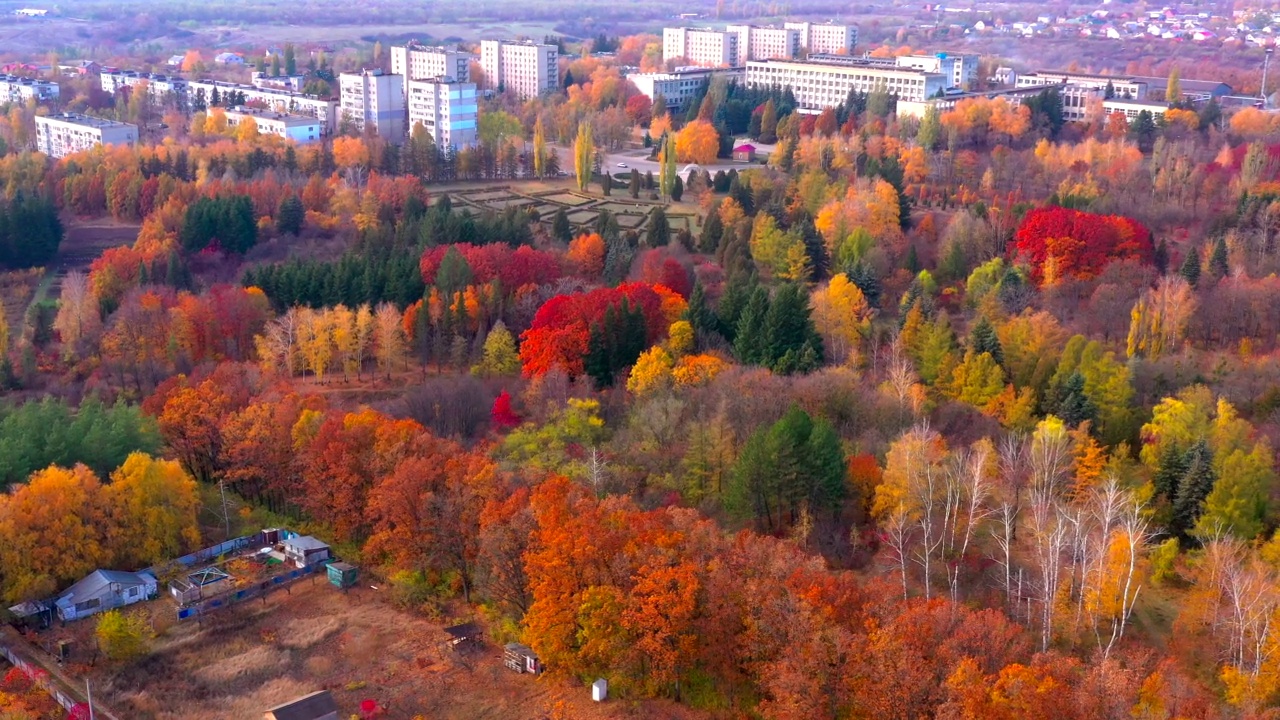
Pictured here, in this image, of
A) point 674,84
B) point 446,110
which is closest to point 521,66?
point 674,84

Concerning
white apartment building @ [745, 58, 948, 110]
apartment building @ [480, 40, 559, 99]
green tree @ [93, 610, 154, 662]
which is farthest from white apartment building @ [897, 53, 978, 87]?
green tree @ [93, 610, 154, 662]

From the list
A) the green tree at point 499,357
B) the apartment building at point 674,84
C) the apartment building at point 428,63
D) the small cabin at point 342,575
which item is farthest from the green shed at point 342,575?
the apartment building at point 674,84

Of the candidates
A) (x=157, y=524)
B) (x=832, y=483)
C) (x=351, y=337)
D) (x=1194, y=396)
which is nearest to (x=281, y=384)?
(x=351, y=337)

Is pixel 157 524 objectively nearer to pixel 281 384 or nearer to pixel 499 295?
pixel 281 384

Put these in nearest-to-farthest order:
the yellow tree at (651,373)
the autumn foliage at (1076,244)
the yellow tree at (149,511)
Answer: the yellow tree at (149,511) < the yellow tree at (651,373) < the autumn foliage at (1076,244)

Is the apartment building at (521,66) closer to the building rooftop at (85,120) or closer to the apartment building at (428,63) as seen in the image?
the apartment building at (428,63)
